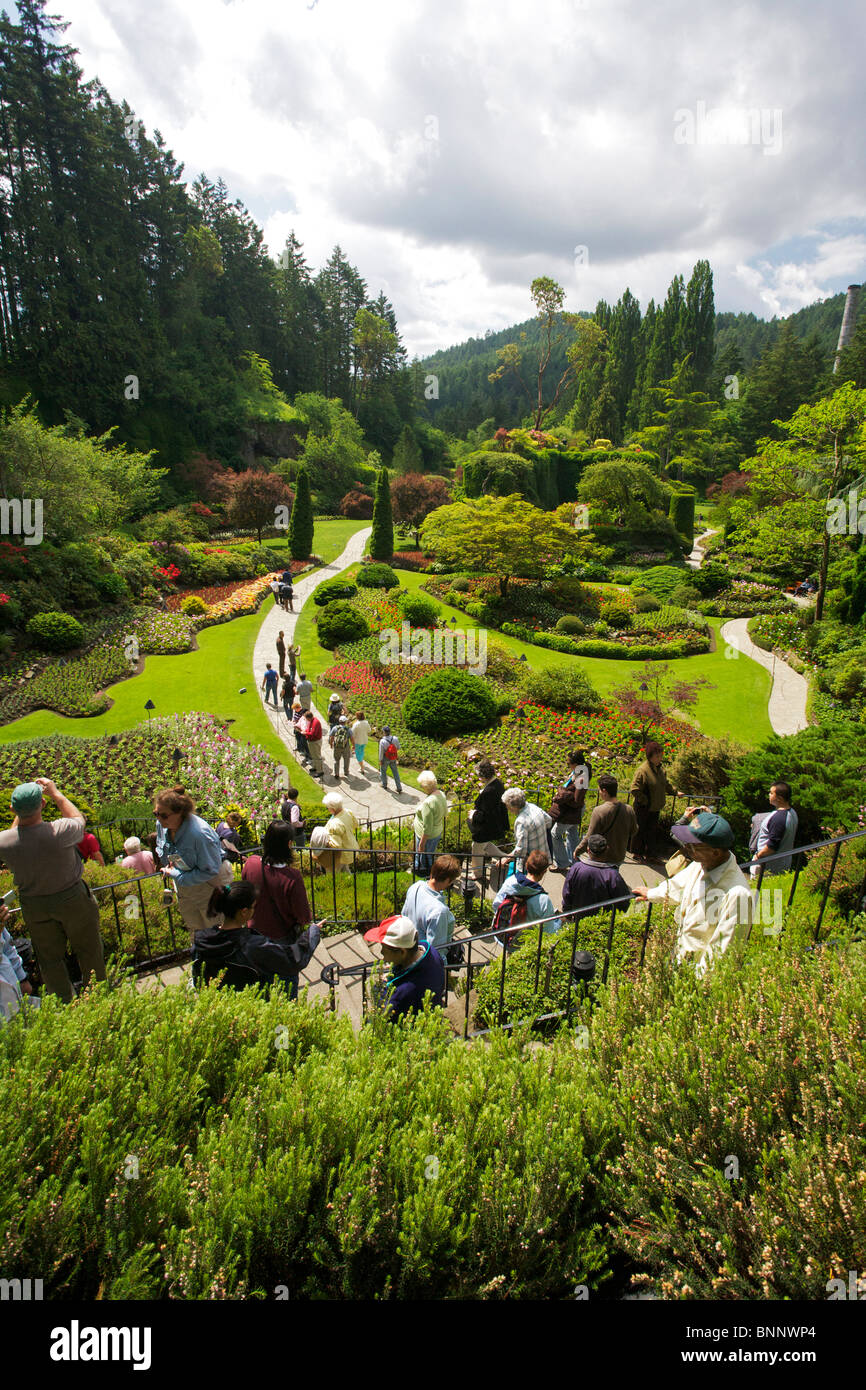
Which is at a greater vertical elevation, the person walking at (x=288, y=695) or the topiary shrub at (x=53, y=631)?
the topiary shrub at (x=53, y=631)

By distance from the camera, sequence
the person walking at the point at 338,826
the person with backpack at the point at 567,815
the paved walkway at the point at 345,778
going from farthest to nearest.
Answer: the paved walkway at the point at 345,778, the person with backpack at the point at 567,815, the person walking at the point at 338,826

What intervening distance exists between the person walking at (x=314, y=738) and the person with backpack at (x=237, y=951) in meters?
8.88

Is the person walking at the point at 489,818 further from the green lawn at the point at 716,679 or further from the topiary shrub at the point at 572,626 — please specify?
the topiary shrub at the point at 572,626

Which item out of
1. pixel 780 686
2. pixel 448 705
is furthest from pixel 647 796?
pixel 780 686

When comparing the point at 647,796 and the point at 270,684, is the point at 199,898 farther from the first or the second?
the point at 270,684

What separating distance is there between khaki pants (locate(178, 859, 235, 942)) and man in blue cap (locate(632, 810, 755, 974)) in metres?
3.28

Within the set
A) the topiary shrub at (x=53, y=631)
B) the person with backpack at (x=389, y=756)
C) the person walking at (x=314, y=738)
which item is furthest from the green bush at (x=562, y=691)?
the topiary shrub at (x=53, y=631)

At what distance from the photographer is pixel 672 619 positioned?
883 inches

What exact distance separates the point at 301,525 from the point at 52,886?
89.5ft

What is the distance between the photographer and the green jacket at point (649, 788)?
26.9 ft

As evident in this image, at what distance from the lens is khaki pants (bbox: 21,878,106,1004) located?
446 centimetres

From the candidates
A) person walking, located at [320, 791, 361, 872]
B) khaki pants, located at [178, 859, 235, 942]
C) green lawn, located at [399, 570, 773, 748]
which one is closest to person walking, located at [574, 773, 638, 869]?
person walking, located at [320, 791, 361, 872]

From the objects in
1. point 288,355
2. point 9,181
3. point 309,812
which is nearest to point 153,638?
point 309,812

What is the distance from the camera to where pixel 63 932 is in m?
4.61
